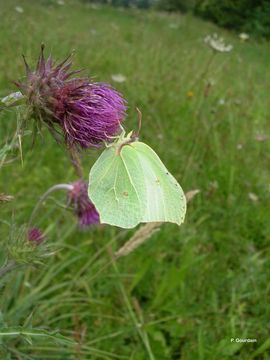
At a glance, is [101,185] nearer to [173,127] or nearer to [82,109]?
[82,109]

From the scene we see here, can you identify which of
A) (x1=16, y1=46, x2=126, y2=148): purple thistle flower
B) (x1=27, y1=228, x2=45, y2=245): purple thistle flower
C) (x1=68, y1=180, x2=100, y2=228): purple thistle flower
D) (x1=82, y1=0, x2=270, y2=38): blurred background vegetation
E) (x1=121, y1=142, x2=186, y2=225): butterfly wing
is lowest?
(x1=82, y1=0, x2=270, y2=38): blurred background vegetation

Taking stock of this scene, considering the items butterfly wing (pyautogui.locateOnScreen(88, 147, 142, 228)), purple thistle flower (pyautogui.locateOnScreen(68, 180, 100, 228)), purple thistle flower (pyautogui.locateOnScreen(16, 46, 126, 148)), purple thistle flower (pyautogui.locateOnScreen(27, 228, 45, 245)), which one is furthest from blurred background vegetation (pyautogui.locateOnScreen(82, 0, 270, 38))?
purple thistle flower (pyautogui.locateOnScreen(16, 46, 126, 148))

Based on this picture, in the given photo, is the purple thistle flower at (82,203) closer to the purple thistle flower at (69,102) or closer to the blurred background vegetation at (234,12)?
the purple thistle flower at (69,102)

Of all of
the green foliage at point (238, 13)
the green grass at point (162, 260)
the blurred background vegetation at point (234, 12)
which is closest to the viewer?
the green grass at point (162, 260)

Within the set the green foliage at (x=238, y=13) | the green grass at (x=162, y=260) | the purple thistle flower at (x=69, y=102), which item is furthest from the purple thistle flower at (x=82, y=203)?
the green foliage at (x=238, y=13)

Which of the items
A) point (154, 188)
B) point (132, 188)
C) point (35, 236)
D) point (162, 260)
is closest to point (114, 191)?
point (132, 188)

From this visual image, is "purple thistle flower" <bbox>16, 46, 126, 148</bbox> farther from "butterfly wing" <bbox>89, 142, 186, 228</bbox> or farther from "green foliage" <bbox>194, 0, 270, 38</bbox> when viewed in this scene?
"green foliage" <bbox>194, 0, 270, 38</bbox>
